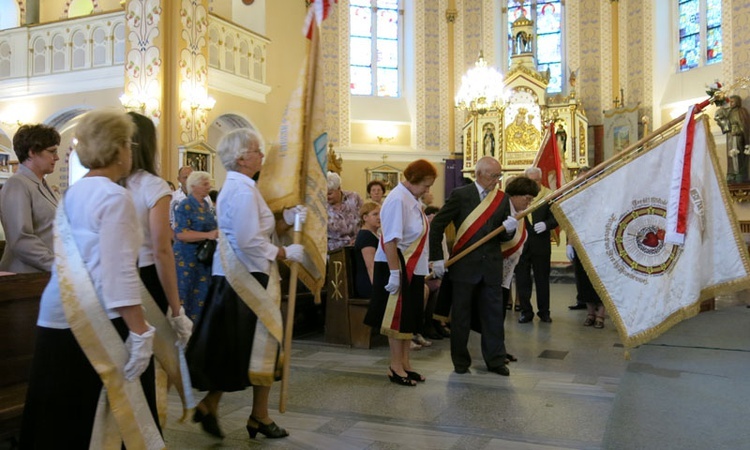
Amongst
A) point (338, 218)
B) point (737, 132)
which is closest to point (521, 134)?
point (737, 132)

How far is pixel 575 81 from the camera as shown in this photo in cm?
1770

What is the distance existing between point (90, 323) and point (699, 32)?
17675 millimetres

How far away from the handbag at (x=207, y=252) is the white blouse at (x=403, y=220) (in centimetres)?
118

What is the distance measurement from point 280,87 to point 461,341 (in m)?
10.8

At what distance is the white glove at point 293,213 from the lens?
3.36 meters

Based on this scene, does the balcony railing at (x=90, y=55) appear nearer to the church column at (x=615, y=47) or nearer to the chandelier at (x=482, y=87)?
the chandelier at (x=482, y=87)

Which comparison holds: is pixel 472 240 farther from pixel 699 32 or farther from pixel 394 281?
pixel 699 32

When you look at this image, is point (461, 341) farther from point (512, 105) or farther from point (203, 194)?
point (512, 105)

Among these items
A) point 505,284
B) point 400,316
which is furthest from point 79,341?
point 505,284

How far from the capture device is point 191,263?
15.9ft

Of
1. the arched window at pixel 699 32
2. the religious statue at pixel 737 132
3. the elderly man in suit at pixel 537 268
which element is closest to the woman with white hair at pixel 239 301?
the elderly man in suit at pixel 537 268

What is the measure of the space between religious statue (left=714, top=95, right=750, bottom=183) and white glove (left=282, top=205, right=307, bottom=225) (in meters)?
12.9

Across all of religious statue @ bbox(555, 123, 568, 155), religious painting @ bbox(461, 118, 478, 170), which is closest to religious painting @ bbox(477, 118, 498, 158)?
religious painting @ bbox(461, 118, 478, 170)

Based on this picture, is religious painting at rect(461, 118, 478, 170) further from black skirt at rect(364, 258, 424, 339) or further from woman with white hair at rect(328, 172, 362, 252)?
black skirt at rect(364, 258, 424, 339)
